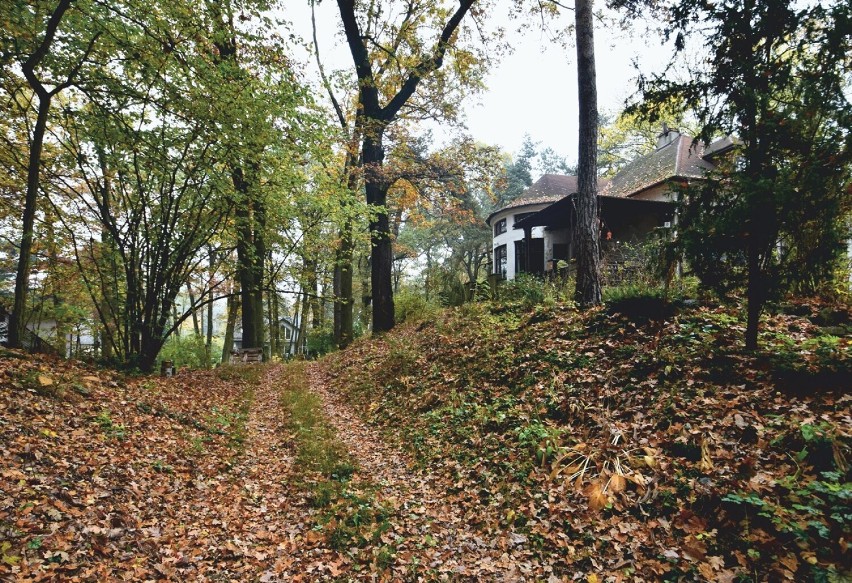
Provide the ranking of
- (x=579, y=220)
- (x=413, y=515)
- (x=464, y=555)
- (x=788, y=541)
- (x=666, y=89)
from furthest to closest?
(x=579, y=220), (x=666, y=89), (x=413, y=515), (x=464, y=555), (x=788, y=541)

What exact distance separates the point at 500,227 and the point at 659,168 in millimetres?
13521

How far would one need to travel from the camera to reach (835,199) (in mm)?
4508

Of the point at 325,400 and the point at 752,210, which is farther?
the point at 325,400

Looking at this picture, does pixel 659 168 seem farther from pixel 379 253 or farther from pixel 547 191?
pixel 379 253

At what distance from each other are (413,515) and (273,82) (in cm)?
819

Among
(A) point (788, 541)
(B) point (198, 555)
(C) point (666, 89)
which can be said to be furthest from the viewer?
(C) point (666, 89)

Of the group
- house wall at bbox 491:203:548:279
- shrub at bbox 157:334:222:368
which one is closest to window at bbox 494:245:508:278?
house wall at bbox 491:203:548:279

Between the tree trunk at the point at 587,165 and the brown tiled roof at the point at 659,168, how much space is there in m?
11.4

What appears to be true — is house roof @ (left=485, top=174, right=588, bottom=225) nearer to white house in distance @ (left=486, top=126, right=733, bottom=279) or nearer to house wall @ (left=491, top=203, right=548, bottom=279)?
white house in distance @ (left=486, top=126, right=733, bottom=279)

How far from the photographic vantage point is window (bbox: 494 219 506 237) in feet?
106

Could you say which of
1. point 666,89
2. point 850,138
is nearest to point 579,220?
point 666,89

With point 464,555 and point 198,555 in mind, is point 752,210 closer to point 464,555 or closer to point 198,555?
point 464,555

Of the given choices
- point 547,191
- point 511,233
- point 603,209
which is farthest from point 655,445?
point 547,191

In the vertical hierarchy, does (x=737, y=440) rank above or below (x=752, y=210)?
below
